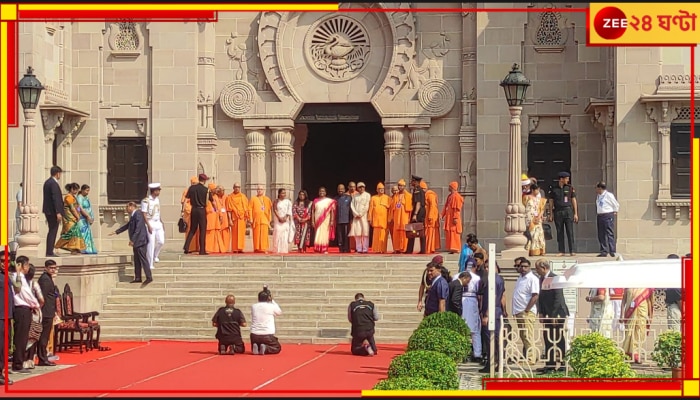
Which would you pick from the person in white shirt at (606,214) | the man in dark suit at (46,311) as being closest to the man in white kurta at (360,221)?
the person in white shirt at (606,214)

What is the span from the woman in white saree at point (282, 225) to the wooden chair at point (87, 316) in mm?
6584

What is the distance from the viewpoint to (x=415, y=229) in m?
28.8

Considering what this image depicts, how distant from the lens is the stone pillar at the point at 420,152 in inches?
1253

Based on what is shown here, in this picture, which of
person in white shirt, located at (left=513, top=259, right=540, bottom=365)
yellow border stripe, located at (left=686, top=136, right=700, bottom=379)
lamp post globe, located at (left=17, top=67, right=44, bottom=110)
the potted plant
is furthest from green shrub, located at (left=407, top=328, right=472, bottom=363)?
lamp post globe, located at (left=17, top=67, right=44, bottom=110)

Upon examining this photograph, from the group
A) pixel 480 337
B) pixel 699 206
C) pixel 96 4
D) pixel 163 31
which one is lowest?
pixel 480 337

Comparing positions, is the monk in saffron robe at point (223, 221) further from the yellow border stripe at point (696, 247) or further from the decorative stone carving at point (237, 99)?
the yellow border stripe at point (696, 247)

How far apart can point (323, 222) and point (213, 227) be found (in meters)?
2.52

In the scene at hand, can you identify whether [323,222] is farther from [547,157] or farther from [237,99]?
[547,157]

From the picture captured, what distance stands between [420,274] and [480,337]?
19.1 ft

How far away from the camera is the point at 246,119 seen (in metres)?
32.4

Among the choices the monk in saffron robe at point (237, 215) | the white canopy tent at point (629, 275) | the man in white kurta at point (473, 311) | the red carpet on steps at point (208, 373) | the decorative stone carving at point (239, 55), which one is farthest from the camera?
the decorative stone carving at point (239, 55)

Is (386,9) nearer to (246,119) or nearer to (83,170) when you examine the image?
(246,119)

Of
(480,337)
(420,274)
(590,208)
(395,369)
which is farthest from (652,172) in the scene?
→ (395,369)

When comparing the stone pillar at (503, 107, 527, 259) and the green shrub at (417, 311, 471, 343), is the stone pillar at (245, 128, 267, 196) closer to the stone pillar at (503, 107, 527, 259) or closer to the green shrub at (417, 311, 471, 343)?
the stone pillar at (503, 107, 527, 259)
